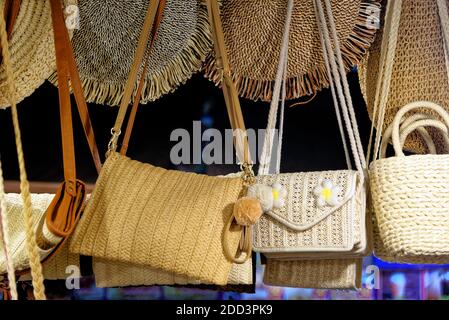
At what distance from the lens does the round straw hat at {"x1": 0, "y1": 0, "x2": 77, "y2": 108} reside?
90 centimetres

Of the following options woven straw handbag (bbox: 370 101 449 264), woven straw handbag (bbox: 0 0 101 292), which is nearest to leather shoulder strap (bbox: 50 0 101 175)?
woven straw handbag (bbox: 0 0 101 292)

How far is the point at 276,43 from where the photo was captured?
1.10 m

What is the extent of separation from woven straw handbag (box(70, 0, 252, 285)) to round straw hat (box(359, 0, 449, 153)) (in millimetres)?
304

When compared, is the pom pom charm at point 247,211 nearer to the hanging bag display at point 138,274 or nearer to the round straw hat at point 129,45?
the hanging bag display at point 138,274

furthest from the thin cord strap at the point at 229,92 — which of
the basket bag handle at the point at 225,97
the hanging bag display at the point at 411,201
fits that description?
the hanging bag display at the point at 411,201

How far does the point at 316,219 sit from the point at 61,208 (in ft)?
1.24

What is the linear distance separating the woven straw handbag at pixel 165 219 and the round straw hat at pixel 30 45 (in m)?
0.15

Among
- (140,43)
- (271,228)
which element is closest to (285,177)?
(271,228)

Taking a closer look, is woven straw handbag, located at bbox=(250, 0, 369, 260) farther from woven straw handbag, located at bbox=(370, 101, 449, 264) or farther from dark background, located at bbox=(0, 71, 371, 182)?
dark background, located at bbox=(0, 71, 371, 182)

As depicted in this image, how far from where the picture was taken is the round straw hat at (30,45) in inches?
35.6

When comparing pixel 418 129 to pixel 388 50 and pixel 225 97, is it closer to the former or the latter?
pixel 388 50

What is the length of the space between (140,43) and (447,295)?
0.96 meters

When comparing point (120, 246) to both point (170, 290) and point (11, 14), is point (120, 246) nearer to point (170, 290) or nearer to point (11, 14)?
point (11, 14)

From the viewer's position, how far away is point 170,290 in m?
1.42
